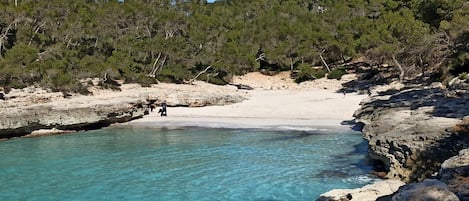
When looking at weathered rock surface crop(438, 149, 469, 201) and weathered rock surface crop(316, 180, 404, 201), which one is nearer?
weathered rock surface crop(438, 149, 469, 201)

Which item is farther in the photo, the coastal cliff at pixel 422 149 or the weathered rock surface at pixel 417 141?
the weathered rock surface at pixel 417 141

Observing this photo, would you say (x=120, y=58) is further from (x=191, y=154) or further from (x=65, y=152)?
(x=191, y=154)

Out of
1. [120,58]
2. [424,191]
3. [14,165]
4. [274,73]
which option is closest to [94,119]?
[14,165]

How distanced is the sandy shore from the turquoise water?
255 cm

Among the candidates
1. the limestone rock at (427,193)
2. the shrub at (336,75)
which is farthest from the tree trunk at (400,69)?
the limestone rock at (427,193)

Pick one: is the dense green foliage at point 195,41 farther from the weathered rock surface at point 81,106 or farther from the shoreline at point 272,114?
the shoreline at point 272,114

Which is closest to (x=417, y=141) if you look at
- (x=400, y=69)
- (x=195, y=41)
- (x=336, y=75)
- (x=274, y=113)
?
(x=274, y=113)

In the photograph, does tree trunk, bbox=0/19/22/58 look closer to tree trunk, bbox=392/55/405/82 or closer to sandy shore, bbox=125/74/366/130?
sandy shore, bbox=125/74/366/130

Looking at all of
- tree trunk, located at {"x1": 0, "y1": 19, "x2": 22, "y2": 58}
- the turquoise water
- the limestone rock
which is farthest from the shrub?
the limestone rock

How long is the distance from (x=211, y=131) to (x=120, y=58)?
62.0 ft

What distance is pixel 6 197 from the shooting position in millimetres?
12938

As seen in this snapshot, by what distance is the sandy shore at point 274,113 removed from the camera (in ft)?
86.5

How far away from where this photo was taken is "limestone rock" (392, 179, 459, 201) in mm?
4633

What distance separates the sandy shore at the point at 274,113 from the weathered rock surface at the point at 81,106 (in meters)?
0.96
